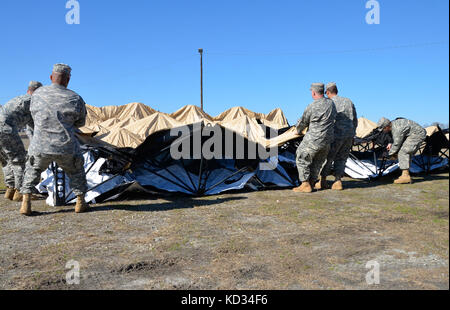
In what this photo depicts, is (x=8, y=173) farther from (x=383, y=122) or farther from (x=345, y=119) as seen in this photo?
(x=383, y=122)

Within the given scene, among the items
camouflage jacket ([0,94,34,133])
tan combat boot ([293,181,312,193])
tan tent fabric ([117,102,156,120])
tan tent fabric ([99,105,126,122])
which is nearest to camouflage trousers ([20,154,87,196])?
camouflage jacket ([0,94,34,133])

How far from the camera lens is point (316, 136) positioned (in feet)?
23.2

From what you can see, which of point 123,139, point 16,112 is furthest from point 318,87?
point 123,139

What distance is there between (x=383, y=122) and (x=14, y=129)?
848 centimetres

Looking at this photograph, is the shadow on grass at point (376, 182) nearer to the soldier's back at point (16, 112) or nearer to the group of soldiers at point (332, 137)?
the group of soldiers at point (332, 137)

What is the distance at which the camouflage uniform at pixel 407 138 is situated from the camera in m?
8.41

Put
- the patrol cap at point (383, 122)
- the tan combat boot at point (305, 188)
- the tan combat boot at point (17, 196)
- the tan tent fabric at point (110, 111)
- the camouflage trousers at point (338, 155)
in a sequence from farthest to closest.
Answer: the tan tent fabric at point (110, 111)
the patrol cap at point (383, 122)
the camouflage trousers at point (338, 155)
the tan combat boot at point (305, 188)
the tan combat boot at point (17, 196)

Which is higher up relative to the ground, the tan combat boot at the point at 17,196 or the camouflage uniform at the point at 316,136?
the camouflage uniform at the point at 316,136

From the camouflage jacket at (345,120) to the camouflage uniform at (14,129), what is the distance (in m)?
6.36

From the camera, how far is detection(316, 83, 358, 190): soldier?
7.62 metres

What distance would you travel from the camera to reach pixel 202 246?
12.4ft

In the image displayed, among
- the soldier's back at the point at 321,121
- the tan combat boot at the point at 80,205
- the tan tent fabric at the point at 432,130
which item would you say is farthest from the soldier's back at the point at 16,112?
the tan tent fabric at the point at 432,130

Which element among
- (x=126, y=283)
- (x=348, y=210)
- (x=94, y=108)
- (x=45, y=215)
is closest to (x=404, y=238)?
(x=348, y=210)
